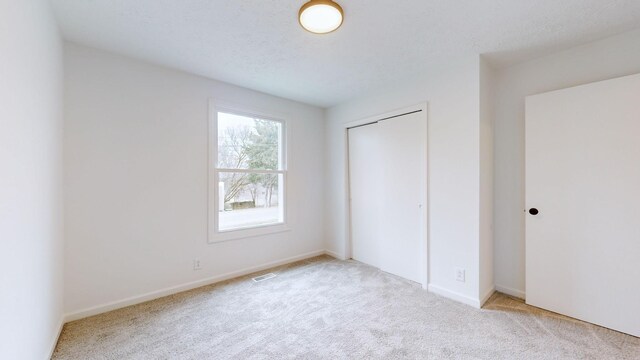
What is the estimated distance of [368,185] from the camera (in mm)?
3736

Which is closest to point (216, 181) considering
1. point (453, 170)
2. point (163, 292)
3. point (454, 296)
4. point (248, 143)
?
point (248, 143)

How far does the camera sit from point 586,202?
223 centimetres

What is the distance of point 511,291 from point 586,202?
3.74ft

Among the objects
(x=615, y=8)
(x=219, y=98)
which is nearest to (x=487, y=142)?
(x=615, y=8)

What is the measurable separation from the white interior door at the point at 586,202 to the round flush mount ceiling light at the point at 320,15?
2.14 metres

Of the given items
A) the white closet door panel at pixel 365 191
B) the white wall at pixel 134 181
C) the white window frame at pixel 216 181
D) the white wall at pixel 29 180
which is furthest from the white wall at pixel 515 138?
the white wall at pixel 29 180

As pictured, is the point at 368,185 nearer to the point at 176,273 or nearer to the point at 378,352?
the point at 378,352

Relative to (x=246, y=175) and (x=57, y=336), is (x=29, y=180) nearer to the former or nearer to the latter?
(x=57, y=336)

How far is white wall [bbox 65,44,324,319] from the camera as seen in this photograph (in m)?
2.31

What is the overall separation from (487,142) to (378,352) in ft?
7.40

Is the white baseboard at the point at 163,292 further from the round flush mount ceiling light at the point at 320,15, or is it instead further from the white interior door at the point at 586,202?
the white interior door at the point at 586,202

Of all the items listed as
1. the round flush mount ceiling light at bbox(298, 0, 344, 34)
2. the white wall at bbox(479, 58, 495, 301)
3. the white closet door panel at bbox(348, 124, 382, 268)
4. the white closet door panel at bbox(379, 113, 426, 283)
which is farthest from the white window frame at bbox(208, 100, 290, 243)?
the white wall at bbox(479, 58, 495, 301)

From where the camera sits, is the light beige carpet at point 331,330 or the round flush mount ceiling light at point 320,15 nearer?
the round flush mount ceiling light at point 320,15

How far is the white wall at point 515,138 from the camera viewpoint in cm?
241
